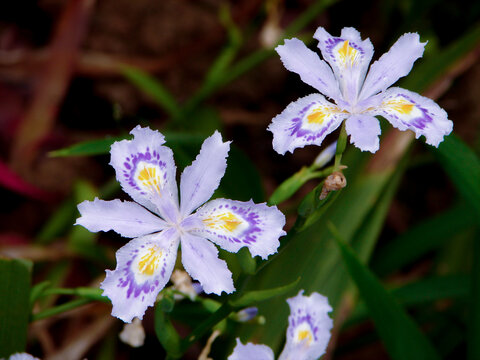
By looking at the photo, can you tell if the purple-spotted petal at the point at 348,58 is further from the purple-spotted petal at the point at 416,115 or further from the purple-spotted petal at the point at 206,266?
the purple-spotted petal at the point at 206,266

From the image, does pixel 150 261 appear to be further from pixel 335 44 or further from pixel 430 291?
pixel 430 291

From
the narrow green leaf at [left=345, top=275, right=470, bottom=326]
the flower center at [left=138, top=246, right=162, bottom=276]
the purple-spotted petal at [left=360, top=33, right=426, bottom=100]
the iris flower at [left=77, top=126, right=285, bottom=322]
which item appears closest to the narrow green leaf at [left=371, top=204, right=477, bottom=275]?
the narrow green leaf at [left=345, top=275, right=470, bottom=326]

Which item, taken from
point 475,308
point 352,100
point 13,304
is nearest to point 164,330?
point 13,304

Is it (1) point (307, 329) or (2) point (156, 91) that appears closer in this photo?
(1) point (307, 329)

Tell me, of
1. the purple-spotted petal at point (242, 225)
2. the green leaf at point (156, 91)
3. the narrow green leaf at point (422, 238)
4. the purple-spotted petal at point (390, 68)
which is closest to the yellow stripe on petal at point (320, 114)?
the purple-spotted petal at point (390, 68)

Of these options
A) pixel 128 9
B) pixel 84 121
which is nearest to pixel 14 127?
pixel 84 121

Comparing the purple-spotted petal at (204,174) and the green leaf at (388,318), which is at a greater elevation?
the purple-spotted petal at (204,174)
